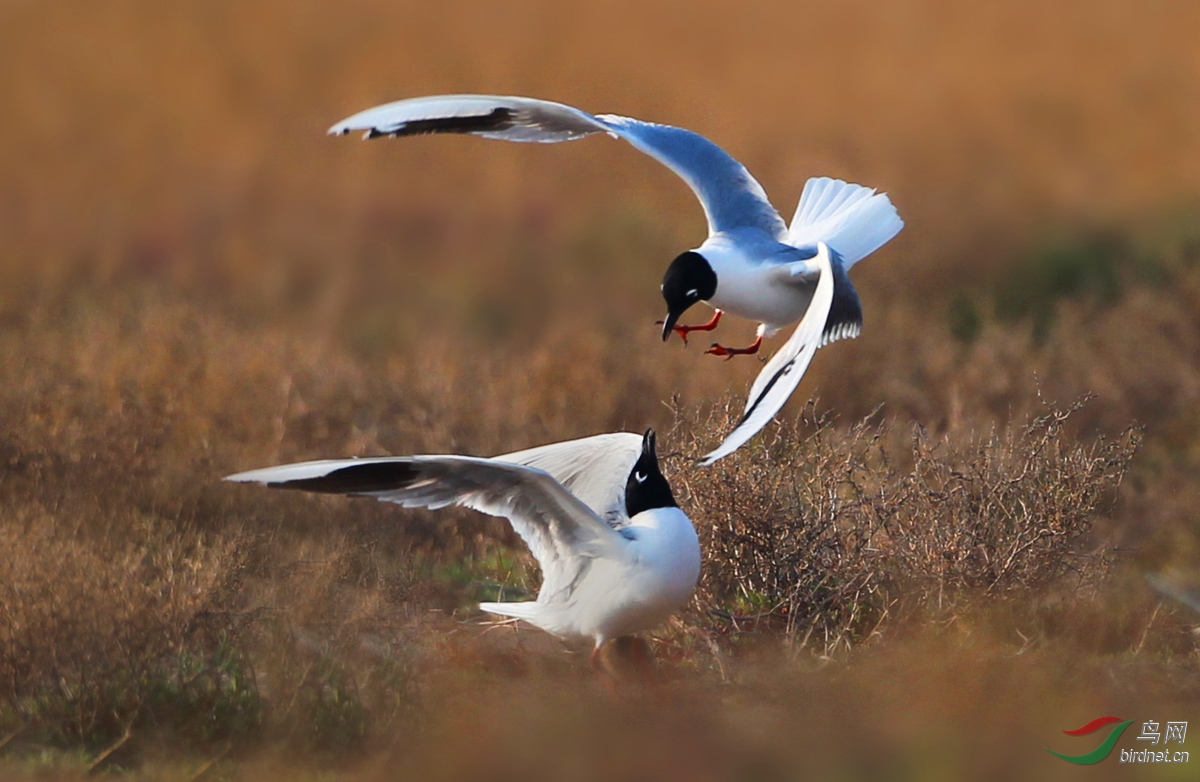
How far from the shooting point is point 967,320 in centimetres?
885

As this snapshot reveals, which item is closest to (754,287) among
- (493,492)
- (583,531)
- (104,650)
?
(583,531)

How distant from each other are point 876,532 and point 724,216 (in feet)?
3.65

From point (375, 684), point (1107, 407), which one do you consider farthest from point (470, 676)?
point (1107, 407)

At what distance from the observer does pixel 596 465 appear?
4742 mm

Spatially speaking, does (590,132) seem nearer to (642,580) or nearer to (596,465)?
(596,465)

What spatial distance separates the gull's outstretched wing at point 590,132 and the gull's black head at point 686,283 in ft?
1.38

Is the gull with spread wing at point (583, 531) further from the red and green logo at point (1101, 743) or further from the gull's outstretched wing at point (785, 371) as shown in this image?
the red and green logo at point (1101, 743)

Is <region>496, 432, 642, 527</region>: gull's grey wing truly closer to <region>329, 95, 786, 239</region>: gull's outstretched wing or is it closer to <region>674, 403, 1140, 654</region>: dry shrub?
<region>674, 403, 1140, 654</region>: dry shrub

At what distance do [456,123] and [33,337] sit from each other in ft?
8.96

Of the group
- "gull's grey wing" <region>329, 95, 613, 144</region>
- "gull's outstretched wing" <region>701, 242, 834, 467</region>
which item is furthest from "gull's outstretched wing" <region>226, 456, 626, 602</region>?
"gull's grey wing" <region>329, 95, 613, 144</region>

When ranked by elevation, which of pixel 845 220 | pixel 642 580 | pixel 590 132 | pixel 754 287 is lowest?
pixel 642 580

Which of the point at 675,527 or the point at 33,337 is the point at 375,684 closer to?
the point at 675,527

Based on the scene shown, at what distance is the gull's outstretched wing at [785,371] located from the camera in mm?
3791

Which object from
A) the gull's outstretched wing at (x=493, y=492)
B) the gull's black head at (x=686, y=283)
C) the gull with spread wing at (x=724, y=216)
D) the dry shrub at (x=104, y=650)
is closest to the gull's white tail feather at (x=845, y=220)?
the gull with spread wing at (x=724, y=216)
